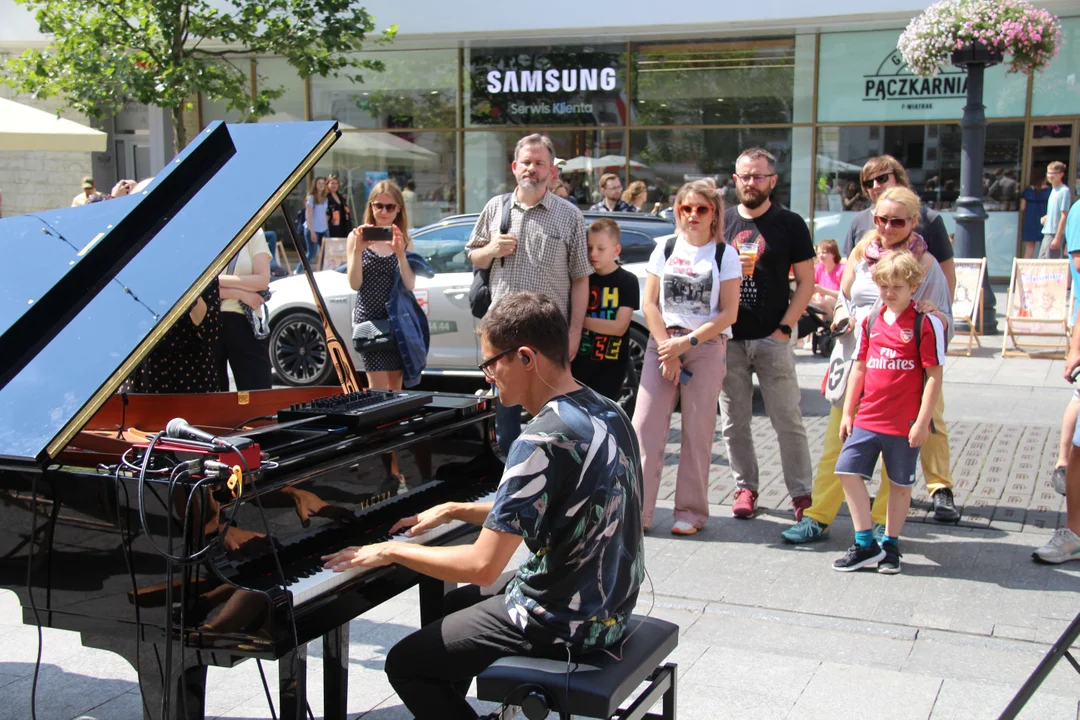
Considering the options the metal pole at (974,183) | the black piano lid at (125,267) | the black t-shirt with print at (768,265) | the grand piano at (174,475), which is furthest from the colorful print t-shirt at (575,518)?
the metal pole at (974,183)

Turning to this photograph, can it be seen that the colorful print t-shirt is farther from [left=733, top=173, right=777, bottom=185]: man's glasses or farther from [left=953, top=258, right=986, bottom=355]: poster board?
[left=953, top=258, right=986, bottom=355]: poster board

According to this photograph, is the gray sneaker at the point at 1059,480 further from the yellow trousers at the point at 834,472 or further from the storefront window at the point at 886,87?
the storefront window at the point at 886,87

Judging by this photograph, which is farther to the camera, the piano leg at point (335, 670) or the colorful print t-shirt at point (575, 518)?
the piano leg at point (335, 670)

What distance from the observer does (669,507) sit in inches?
251

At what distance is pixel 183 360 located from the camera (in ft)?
16.0

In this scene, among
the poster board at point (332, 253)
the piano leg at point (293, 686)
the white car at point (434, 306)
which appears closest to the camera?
the piano leg at point (293, 686)

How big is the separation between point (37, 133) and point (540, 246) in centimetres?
332

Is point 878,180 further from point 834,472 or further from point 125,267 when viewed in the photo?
point 125,267

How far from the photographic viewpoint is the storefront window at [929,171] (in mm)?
16422

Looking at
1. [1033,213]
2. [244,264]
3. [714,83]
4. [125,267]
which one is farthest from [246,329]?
[1033,213]

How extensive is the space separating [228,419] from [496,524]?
1.87 m

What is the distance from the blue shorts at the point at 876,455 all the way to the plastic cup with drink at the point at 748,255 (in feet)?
3.76

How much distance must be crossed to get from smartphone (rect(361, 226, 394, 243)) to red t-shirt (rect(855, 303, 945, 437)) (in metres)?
2.57

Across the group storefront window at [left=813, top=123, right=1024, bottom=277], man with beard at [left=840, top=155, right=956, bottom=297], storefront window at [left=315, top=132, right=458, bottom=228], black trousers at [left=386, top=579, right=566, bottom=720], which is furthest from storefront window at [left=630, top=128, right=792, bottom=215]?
black trousers at [left=386, top=579, right=566, bottom=720]
